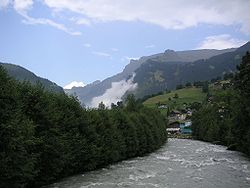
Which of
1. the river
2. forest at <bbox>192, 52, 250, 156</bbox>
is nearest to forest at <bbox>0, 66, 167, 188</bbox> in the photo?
the river

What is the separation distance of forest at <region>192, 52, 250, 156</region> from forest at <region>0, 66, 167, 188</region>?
19.7m

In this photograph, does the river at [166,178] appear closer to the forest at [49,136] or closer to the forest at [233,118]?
the forest at [49,136]

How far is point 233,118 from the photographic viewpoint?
74625mm

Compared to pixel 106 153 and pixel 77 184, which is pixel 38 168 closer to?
pixel 77 184

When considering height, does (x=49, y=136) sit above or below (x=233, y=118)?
below

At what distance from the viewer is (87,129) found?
5166 centimetres

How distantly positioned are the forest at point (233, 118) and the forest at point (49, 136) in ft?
64.6

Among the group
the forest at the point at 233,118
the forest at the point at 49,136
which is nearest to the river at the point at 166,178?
the forest at the point at 49,136

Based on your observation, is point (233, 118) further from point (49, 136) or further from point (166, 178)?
point (49, 136)

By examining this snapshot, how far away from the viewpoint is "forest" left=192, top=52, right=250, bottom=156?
2519 inches

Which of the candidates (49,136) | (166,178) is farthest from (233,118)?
(49,136)

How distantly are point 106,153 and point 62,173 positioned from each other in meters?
12.7

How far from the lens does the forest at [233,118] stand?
63991mm

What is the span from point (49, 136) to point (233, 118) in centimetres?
4361
